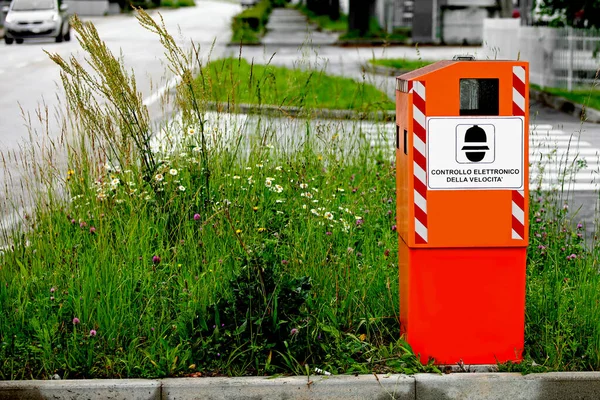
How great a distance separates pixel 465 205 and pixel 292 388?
3.81ft

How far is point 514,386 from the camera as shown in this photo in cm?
499

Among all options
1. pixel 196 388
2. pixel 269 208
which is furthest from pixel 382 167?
pixel 196 388

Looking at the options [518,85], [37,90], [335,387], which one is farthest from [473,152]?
[37,90]

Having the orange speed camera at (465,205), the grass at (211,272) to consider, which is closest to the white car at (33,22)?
the grass at (211,272)

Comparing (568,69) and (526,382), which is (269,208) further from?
(568,69)

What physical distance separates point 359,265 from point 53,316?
1855 mm

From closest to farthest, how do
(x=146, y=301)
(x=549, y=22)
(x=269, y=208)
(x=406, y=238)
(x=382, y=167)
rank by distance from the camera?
(x=406, y=238) < (x=146, y=301) < (x=269, y=208) < (x=382, y=167) < (x=549, y=22)

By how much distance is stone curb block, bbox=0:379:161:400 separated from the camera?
4828 mm

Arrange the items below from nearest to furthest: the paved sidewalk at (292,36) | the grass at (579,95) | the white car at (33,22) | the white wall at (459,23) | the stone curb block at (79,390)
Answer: the stone curb block at (79,390), the grass at (579,95), the white car at (33,22), the paved sidewalk at (292,36), the white wall at (459,23)

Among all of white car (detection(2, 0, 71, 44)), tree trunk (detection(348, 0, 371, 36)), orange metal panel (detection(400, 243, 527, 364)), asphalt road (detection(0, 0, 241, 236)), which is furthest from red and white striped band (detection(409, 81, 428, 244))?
tree trunk (detection(348, 0, 371, 36))

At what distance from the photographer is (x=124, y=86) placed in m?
6.57

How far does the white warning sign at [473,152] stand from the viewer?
505 centimetres

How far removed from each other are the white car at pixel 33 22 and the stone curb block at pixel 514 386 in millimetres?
32878

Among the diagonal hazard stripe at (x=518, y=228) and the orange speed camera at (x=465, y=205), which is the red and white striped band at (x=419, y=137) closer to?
the orange speed camera at (x=465, y=205)
